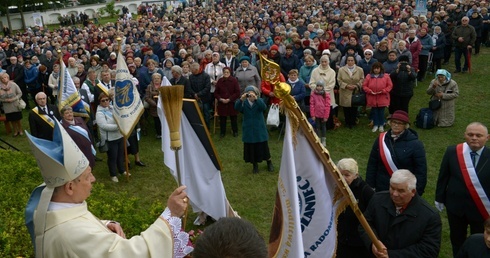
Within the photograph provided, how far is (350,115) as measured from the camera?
1191 cm

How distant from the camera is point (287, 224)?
13.7 feet

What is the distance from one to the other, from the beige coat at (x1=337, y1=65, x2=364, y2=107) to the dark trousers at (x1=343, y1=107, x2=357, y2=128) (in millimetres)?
323

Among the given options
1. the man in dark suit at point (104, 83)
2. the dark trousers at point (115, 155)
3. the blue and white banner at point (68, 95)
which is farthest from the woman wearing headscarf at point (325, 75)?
the blue and white banner at point (68, 95)

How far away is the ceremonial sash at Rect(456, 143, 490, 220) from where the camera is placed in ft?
17.6

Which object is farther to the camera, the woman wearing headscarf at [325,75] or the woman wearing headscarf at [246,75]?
the woman wearing headscarf at [246,75]

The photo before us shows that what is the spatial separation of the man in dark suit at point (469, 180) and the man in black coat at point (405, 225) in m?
1.24

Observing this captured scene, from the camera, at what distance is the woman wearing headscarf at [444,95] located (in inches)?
433

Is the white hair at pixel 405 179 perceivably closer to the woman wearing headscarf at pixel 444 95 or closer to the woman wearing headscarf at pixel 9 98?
the woman wearing headscarf at pixel 444 95

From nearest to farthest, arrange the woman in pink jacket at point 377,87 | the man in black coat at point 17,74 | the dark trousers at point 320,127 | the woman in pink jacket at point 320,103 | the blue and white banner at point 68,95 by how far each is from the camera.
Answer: the blue and white banner at point 68,95 → the woman in pink jacket at point 320,103 → the dark trousers at point 320,127 → the woman in pink jacket at point 377,87 → the man in black coat at point 17,74

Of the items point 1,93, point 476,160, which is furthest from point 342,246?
point 1,93

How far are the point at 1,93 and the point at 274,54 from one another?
7.15 m

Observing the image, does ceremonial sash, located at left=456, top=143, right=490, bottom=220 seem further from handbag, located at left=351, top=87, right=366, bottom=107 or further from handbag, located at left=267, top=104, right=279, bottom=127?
handbag, located at left=351, top=87, right=366, bottom=107

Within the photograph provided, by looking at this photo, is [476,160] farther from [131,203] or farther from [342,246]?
[131,203]

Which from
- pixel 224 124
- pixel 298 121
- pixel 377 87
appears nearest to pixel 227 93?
pixel 224 124
